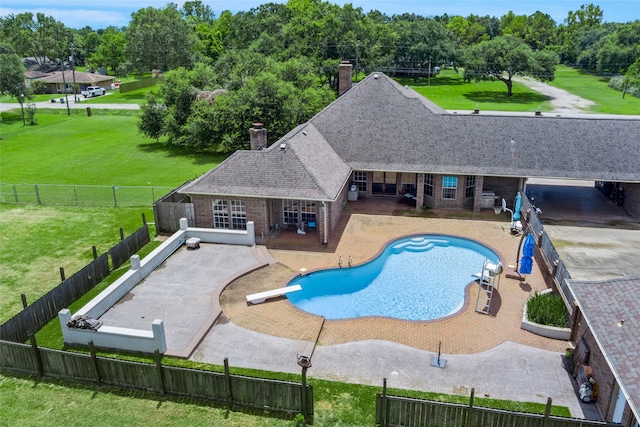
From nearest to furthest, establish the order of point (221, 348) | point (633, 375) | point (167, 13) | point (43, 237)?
point (633, 375)
point (221, 348)
point (43, 237)
point (167, 13)

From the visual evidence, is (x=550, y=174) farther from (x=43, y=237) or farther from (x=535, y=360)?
(x=43, y=237)

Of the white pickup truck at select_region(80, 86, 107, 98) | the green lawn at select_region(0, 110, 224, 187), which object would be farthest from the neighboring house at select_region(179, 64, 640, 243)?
the white pickup truck at select_region(80, 86, 107, 98)

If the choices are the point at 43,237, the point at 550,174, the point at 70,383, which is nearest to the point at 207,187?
the point at 43,237

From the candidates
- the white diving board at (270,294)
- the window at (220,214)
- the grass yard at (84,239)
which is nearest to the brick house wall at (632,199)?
the grass yard at (84,239)

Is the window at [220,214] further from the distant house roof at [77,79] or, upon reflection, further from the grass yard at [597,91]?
the distant house roof at [77,79]

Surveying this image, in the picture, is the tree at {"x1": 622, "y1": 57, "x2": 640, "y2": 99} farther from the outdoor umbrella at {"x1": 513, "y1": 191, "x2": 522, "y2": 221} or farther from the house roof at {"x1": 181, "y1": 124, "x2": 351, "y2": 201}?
the house roof at {"x1": 181, "y1": 124, "x2": 351, "y2": 201}

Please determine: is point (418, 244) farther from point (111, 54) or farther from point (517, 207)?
point (111, 54)
